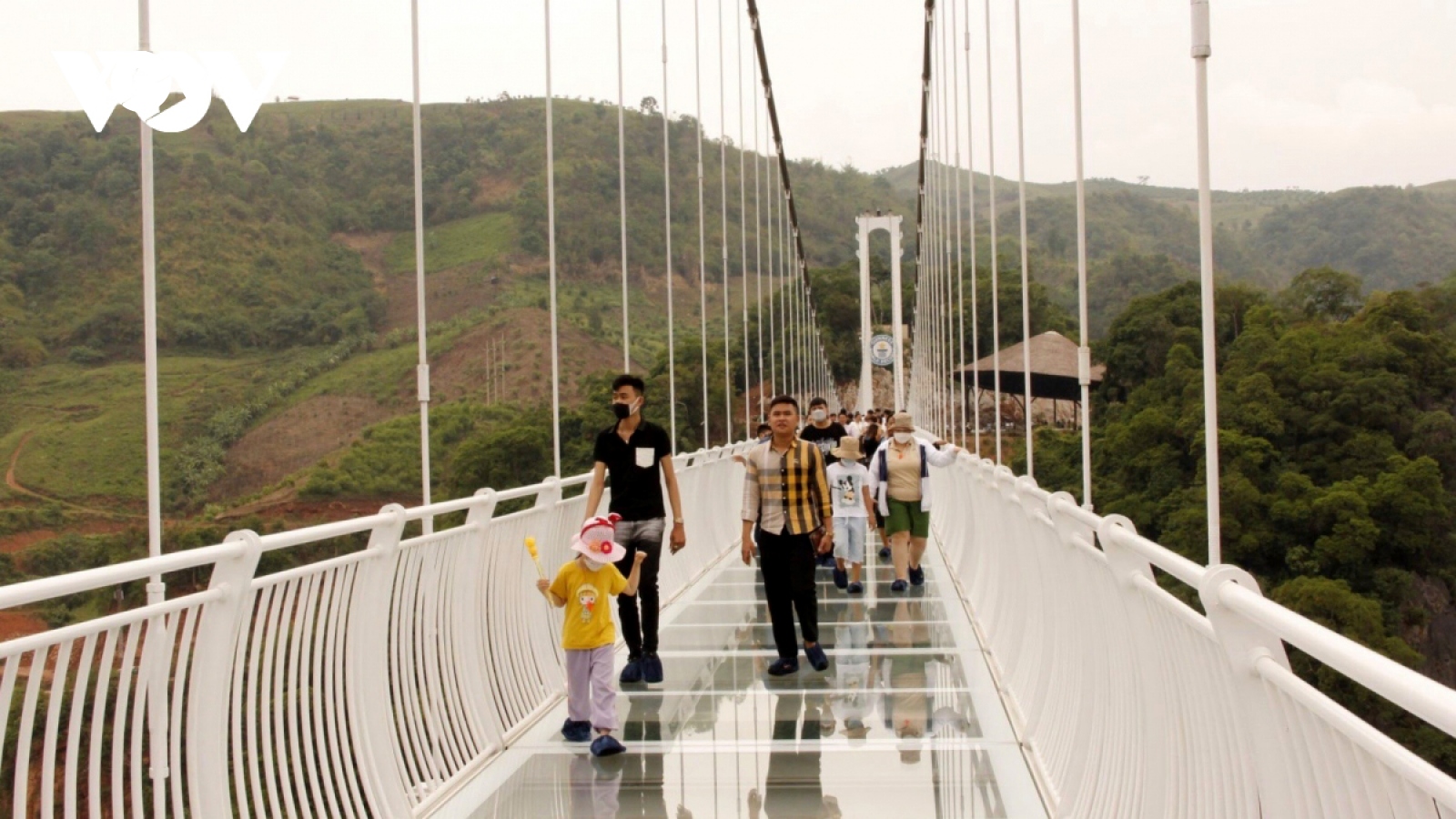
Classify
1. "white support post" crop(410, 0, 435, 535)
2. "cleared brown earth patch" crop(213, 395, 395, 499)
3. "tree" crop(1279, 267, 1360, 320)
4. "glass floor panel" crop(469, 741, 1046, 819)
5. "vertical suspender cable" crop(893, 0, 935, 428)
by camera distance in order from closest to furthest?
"glass floor panel" crop(469, 741, 1046, 819) → "white support post" crop(410, 0, 435, 535) → "vertical suspender cable" crop(893, 0, 935, 428) → "cleared brown earth patch" crop(213, 395, 395, 499) → "tree" crop(1279, 267, 1360, 320)

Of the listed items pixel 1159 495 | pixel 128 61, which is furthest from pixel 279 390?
pixel 128 61

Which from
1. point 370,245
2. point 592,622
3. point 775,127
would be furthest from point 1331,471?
point 592,622

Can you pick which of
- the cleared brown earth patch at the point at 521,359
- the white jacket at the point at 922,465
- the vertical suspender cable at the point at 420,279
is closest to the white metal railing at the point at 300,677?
the vertical suspender cable at the point at 420,279

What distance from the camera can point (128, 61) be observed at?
612 cm

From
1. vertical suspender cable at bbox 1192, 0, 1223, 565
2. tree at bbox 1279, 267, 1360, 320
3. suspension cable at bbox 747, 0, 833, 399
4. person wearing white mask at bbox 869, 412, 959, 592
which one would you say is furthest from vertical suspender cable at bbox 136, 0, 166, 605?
tree at bbox 1279, 267, 1360, 320

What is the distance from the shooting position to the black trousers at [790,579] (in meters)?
6.91

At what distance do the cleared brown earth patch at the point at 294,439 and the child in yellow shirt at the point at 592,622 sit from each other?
90.3 ft

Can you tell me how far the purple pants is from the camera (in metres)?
5.18

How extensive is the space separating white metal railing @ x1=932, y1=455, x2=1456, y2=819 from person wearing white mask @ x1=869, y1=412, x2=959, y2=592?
3.01 meters

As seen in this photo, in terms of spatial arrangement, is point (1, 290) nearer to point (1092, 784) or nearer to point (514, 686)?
point (514, 686)

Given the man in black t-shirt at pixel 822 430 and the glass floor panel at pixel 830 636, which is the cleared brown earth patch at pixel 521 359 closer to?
the man in black t-shirt at pixel 822 430

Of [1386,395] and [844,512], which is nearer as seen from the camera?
[844,512]

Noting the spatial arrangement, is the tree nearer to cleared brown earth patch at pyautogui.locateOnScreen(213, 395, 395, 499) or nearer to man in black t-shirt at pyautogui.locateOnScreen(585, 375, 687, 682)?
cleared brown earth patch at pyautogui.locateOnScreen(213, 395, 395, 499)

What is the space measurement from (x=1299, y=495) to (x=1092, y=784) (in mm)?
26840
